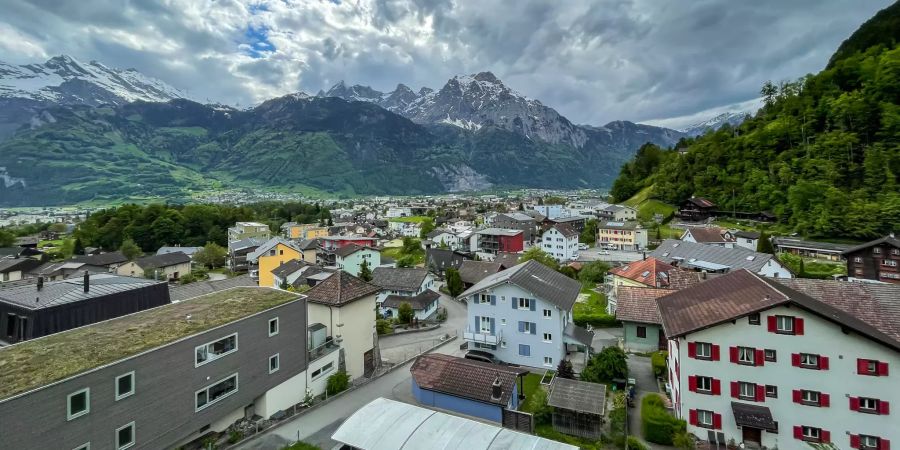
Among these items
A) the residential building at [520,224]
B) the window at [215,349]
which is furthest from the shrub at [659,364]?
the residential building at [520,224]

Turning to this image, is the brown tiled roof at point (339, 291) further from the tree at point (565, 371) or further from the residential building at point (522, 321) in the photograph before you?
the tree at point (565, 371)

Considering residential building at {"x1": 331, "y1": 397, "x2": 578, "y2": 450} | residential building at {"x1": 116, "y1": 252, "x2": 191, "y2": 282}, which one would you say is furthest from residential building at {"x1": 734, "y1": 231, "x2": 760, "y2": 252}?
residential building at {"x1": 116, "y1": 252, "x2": 191, "y2": 282}

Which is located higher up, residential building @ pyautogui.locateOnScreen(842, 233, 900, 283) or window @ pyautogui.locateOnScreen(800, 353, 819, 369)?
residential building @ pyautogui.locateOnScreen(842, 233, 900, 283)

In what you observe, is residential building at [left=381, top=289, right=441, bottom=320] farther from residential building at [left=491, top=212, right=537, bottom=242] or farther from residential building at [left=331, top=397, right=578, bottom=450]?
residential building at [left=491, top=212, right=537, bottom=242]

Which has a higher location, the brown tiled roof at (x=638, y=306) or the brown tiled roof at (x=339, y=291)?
the brown tiled roof at (x=339, y=291)

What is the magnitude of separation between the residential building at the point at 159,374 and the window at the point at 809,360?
23.9 metres

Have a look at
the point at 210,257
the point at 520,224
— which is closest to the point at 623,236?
the point at 520,224

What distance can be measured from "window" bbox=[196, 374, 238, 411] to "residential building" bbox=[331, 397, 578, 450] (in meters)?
5.85

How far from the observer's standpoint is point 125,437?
13562mm

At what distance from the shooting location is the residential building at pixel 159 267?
2589 inches

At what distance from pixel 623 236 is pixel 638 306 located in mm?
54637

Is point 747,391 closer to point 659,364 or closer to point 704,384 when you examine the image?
point 704,384

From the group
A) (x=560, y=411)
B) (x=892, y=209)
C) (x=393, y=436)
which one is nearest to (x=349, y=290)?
(x=393, y=436)

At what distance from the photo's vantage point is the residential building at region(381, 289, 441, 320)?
40.4 m
